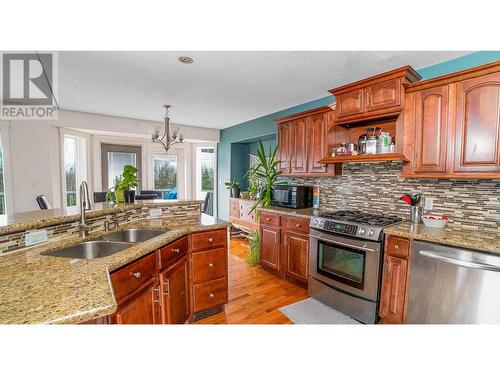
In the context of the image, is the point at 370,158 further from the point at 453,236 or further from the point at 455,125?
the point at 453,236

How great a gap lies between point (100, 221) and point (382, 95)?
281cm

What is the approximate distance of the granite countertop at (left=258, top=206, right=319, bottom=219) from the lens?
274cm

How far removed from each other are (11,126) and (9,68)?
1567 millimetres

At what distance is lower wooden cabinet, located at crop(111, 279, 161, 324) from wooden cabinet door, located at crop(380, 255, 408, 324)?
1853 mm

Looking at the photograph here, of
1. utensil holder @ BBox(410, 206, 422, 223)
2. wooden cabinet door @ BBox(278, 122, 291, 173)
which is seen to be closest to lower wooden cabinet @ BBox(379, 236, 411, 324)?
utensil holder @ BBox(410, 206, 422, 223)

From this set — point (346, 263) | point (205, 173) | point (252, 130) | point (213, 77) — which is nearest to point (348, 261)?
point (346, 263)

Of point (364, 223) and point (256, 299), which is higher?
point (364, 223)

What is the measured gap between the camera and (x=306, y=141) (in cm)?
314

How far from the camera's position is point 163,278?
1627 mm

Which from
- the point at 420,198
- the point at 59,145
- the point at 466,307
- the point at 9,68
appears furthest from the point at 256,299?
the point at 59,145

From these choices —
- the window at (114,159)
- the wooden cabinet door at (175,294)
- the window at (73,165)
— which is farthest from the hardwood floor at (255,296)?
the window at (73,165)

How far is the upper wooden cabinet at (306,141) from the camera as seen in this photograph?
2.91 meters

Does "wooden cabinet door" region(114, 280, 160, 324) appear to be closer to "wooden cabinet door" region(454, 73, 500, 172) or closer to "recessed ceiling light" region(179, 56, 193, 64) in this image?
"recessed ceiling light" region(179, 56, 193, 64)

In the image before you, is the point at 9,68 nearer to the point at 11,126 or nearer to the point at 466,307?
the point at 11,126
